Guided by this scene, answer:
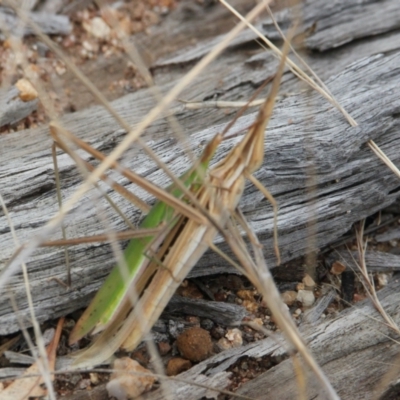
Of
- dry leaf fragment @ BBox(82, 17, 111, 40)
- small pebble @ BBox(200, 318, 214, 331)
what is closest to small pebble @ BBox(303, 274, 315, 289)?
small pebble @ BBox(200, 318, 214, 331)

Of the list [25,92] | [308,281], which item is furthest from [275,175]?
[25,92]

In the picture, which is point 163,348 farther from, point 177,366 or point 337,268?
point 337,268

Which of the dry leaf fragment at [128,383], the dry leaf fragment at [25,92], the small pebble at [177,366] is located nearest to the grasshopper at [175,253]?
the dry leaf fragment at [128,383]

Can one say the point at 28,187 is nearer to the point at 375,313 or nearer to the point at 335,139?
the point at 335,139

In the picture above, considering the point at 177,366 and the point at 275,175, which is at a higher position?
the point at 275,175

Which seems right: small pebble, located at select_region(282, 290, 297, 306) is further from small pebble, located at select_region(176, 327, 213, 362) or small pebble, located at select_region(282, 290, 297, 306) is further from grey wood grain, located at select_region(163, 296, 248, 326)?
small pebble, located at select_region(176, 327, 213, 362)

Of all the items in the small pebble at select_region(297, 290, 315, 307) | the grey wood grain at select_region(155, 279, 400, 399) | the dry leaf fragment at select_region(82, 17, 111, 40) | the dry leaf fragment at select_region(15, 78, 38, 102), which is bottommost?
the grey wood grain at select_region(155, 279, 400, 399)

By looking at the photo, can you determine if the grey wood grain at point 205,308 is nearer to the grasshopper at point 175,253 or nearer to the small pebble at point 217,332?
the small pebble at point 217,332
